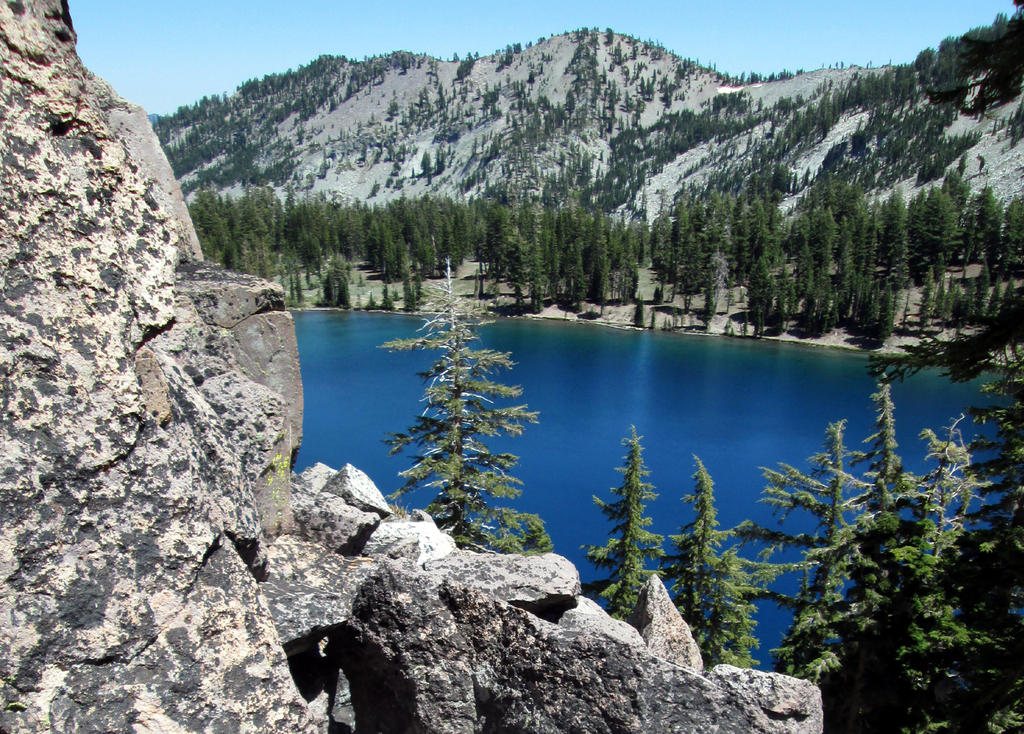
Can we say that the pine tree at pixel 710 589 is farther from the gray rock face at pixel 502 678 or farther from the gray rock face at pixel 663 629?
the gray rock face at pixel 502 678

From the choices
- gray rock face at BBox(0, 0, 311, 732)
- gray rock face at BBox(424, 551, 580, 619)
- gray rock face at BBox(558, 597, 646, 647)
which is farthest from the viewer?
gray rock face at BBox(558, 597, 646, 647)

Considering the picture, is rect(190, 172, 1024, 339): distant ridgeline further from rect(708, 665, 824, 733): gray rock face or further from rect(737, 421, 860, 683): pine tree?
rect(708, 665, 824, 733): gray rock face

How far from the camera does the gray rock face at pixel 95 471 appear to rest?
3508 millimetres

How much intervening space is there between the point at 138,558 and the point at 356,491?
599cm

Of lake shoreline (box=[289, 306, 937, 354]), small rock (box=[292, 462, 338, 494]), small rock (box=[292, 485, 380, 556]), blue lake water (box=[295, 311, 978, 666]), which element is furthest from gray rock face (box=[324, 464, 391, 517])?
lake shoreline (box=[289, 306, 937, 354])

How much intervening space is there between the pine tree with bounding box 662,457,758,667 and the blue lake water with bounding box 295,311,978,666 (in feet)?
30.4

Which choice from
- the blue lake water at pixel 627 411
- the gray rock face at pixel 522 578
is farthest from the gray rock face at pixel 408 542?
the blue lake water at pixel 627 411

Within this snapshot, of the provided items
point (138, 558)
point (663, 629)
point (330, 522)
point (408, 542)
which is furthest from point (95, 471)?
point (663, 629)

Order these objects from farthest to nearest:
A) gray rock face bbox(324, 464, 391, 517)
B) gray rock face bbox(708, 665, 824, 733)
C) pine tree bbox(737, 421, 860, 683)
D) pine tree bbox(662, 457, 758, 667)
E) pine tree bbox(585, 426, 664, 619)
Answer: pine tree bbox(585, 426, 664, 619), pine tree bbox(662, 457, 758, 667), pine tree bbox(737, 421, 860, 683), gray rock face bbox(324, 464, 391, 517), gray rock face bbox(708, 665, 824, 733)

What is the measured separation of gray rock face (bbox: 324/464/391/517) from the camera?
9734mm

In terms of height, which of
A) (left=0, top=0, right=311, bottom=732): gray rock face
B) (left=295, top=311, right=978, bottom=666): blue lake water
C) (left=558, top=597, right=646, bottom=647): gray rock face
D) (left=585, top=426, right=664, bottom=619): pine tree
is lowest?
(left=295, top=311, right=978, bottom=666): blue lake water

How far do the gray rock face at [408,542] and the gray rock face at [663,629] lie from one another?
3764mm

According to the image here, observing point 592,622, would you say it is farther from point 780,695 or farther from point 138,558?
point 138,558

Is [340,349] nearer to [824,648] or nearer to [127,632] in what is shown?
[824,648]
